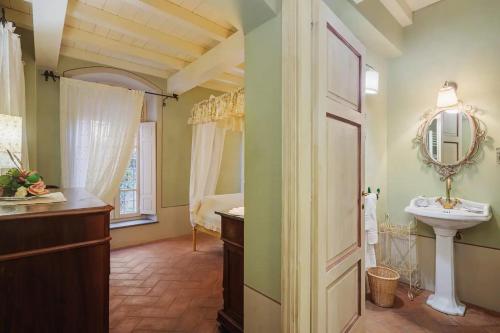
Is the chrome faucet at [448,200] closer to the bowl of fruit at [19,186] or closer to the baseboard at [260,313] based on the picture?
the baseboard at [260,313]

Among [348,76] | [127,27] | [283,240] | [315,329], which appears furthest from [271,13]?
[127,27]

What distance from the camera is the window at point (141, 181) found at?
4296mm

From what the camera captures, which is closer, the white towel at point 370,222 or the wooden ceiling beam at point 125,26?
the white towel at point 370,222

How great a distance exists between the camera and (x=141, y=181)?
14.4ft

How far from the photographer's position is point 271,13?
137 centimetres

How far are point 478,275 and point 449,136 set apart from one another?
135 cm

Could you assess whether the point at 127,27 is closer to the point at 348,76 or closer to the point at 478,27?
the point at 348,76

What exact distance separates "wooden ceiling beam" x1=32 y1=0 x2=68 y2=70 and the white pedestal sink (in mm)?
3525

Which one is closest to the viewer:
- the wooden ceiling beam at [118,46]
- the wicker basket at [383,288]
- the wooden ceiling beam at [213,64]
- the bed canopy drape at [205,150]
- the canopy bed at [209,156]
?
the wicker basket at [383,288]

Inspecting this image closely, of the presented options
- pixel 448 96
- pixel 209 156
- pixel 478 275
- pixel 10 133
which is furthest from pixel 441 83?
pixel 10 133

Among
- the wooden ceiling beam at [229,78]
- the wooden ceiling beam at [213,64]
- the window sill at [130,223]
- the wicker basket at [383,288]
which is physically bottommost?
the wicker basket at [383,288]

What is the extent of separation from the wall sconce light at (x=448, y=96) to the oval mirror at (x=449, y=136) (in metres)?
0.13

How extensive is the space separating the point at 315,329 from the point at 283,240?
0.49 meters

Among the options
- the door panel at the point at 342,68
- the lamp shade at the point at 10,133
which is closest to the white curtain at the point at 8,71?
the lamp shade at the point at 10,133
